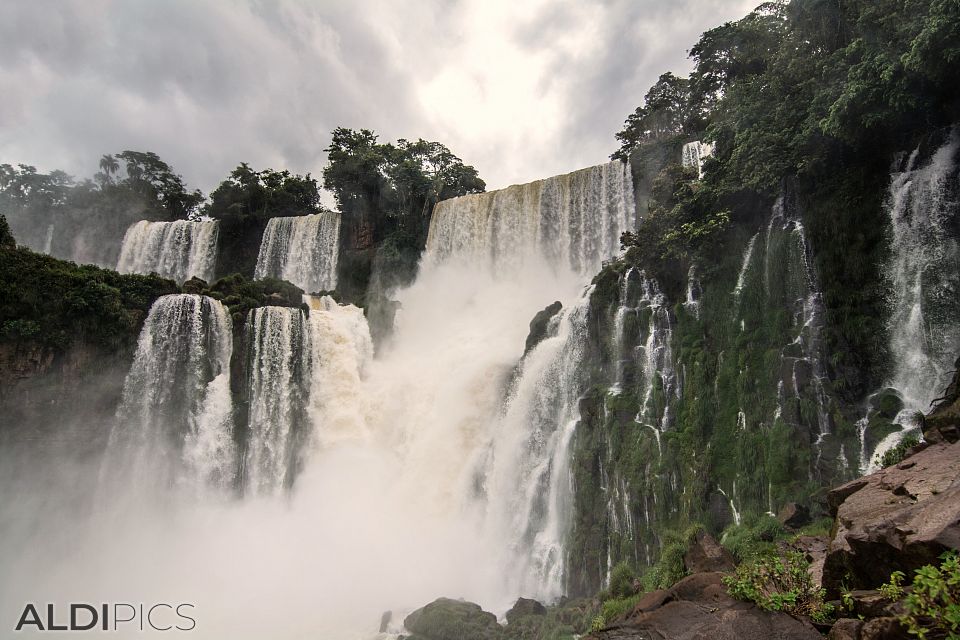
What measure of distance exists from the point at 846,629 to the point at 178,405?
76.7 ft

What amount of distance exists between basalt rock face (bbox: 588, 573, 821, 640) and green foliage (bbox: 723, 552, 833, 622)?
123 mm

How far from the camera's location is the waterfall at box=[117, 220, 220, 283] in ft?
119

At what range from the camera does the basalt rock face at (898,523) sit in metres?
5.00

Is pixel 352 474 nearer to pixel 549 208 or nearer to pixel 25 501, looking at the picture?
pixel 25 501

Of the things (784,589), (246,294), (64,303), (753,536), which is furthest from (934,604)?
Result: (64,303)

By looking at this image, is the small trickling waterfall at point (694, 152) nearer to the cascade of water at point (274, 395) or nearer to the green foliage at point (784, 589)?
the cascade of water at point (274, 395)

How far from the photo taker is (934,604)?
419 centimetres

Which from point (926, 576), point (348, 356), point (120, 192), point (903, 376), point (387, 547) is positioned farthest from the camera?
point (120, 192)

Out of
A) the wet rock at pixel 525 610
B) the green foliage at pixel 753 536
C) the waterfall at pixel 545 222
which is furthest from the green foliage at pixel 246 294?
the green foliage at pixel 753 536

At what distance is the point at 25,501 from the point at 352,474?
12279 millimetres

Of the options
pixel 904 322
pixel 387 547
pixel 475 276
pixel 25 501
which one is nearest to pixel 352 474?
pixel 387 547

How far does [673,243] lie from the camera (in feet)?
53.1

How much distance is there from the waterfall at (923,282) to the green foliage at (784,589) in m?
6.02

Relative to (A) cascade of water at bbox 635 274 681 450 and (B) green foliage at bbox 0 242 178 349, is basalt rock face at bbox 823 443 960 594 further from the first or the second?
(B) green foliage at bbox 0 242 178 349
